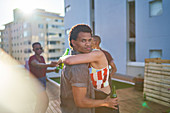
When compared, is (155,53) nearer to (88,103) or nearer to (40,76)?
(40,76)

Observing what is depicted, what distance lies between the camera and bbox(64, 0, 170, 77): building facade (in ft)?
33.0

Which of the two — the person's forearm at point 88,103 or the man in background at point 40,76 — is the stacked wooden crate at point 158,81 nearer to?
the man in background at point 40,76

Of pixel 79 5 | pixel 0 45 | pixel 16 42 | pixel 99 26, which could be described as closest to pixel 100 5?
pixel 99 26

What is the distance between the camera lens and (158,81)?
5.49 metres

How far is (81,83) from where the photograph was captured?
1.48 meters

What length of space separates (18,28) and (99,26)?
7825 cm

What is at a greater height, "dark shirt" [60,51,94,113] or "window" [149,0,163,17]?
"window" [149,0,163,17]

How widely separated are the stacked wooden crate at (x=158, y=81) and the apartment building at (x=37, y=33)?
2855 inches

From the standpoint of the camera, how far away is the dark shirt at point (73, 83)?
1.49 m

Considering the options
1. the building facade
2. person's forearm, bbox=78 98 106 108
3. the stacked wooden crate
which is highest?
the building facade

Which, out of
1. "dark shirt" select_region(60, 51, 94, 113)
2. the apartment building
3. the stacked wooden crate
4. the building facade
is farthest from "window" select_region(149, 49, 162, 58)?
the apartment building

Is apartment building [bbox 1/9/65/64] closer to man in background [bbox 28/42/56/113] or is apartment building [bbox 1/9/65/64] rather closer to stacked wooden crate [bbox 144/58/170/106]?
stacked wooden crate [bbox 144/58/170/106]

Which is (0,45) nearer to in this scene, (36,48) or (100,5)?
(100,5)

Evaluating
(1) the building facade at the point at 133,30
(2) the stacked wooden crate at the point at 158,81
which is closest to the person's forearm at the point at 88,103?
(2) the stacked wooden crate at the point at 158,81
